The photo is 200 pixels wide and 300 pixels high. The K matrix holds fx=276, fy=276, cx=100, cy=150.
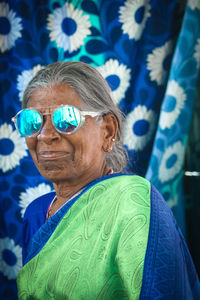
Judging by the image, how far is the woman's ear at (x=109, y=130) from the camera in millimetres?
954

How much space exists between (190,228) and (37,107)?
1.42 m

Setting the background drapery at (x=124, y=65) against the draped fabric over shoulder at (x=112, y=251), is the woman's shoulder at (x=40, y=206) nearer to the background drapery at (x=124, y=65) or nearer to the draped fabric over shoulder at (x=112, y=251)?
the draped fabric over shoulder at (x=112, y=251)

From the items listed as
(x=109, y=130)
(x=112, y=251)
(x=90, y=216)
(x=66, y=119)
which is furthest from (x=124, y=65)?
(x=112, y=251)

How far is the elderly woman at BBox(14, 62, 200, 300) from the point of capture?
2.15ft

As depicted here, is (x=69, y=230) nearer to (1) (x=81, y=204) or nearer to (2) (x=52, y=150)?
(1) (x=81, y=204)

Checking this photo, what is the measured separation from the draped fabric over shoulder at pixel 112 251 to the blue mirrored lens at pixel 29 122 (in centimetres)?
25

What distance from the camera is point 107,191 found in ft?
2.68

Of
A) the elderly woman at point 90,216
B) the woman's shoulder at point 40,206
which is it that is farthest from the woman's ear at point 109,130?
the woman's shoulder at point 40,206

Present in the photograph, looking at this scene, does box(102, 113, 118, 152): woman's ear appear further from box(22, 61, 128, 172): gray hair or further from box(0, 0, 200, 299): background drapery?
box(0, 0, 200, 299): background drapery

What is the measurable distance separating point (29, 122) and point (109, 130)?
27 centimetres

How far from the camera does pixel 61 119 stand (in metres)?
0.85

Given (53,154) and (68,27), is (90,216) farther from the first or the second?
(68,27)

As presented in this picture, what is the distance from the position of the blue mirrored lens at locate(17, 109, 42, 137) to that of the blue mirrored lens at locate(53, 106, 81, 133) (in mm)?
65

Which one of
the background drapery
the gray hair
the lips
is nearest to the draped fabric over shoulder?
the lips
